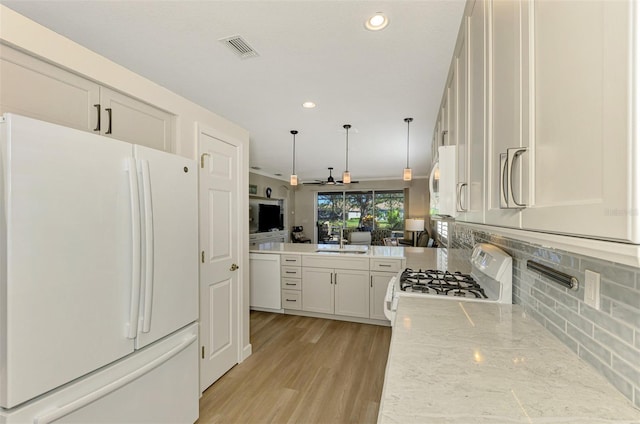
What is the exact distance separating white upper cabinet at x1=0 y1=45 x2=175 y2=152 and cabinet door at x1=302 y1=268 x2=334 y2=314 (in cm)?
237

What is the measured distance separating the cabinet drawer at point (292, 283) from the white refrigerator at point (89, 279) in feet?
6.96

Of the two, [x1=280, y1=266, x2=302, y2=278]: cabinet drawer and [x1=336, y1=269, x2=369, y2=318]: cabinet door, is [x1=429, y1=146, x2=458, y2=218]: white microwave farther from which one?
[x1=280, y1=266, x2=302, y2=278]: cabinet drawer

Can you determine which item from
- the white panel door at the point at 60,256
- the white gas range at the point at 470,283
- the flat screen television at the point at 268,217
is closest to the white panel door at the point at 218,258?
the white panel door at the point at 60,256

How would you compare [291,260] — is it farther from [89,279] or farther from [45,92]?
[45,92]

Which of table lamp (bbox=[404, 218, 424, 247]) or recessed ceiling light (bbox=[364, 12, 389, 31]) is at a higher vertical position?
recessed ceiling light (bbox=[364, 12, 389, 31])

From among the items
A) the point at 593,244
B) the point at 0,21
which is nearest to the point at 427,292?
the point at 593,244

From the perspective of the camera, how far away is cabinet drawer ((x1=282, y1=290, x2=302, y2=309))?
12.3 ft

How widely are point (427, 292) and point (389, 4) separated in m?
1.67

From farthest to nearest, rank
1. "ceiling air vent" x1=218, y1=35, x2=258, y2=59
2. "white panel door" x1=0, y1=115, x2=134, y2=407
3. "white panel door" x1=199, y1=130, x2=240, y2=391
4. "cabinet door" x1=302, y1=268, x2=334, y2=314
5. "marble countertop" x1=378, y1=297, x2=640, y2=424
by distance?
"cabinet door" x1=302, y1=268, x2=334, y2=314, "white panel door" x1=199, y1=130, x2=240, y2=391, "ceiling air vent" x1=218, y1=35, x2=258, y2=59, "white panel door" x1=0, y1=115, x2=134, y2=407, "marble countertop" x1=378, y1=297, x2=640, y2=424

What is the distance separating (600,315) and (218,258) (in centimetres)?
220

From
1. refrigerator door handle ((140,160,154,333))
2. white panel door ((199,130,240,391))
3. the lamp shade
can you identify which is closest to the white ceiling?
white panel door ((199,130,240,391))

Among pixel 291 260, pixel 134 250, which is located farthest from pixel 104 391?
pixel 291 260

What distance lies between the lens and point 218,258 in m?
2.31

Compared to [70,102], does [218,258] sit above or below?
below
